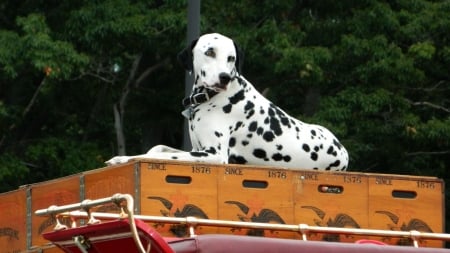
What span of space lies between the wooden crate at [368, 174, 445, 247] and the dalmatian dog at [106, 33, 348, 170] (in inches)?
25.8

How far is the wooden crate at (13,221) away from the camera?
29.9ft

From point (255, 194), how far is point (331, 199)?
51 cm

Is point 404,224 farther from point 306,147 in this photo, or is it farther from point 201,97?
point 201,97

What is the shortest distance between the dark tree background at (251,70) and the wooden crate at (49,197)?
32.6 feet

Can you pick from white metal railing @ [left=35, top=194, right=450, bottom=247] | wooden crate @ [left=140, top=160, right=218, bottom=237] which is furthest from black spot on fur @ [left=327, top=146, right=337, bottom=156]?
white metal railing @ [left=35, top=194, right=450, bottom=247]

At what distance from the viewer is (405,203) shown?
28.4 feet

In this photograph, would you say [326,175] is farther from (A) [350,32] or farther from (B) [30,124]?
(B) [30,124]

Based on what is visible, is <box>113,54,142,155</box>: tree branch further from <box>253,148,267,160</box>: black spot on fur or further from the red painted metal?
the red painted metal

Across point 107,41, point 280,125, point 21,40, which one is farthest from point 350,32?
point 280,125

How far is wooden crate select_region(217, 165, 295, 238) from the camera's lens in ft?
26.7

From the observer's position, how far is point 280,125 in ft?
29.6

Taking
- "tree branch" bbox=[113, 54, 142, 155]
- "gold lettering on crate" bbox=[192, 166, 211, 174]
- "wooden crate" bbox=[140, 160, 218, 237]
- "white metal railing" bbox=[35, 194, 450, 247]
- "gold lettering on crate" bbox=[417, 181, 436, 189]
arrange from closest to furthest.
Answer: "white metal railing" bbox=[35, 194, 450, 247] < "wooden crate" bbox=[140, 160, 218, 237] < "gold lettering on crate" bbox=[192, 166, 211, 174] < "gold lettering on crate" bbox=[417, 181, 436, 189] < "tree branch" bbox=[113, 54, 142, 155]

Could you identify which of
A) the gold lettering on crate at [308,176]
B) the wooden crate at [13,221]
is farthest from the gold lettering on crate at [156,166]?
the wooden crate at [13,221]

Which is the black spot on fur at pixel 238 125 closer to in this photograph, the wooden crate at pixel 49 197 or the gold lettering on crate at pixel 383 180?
the gold lettering on crate at pixel 383 180
